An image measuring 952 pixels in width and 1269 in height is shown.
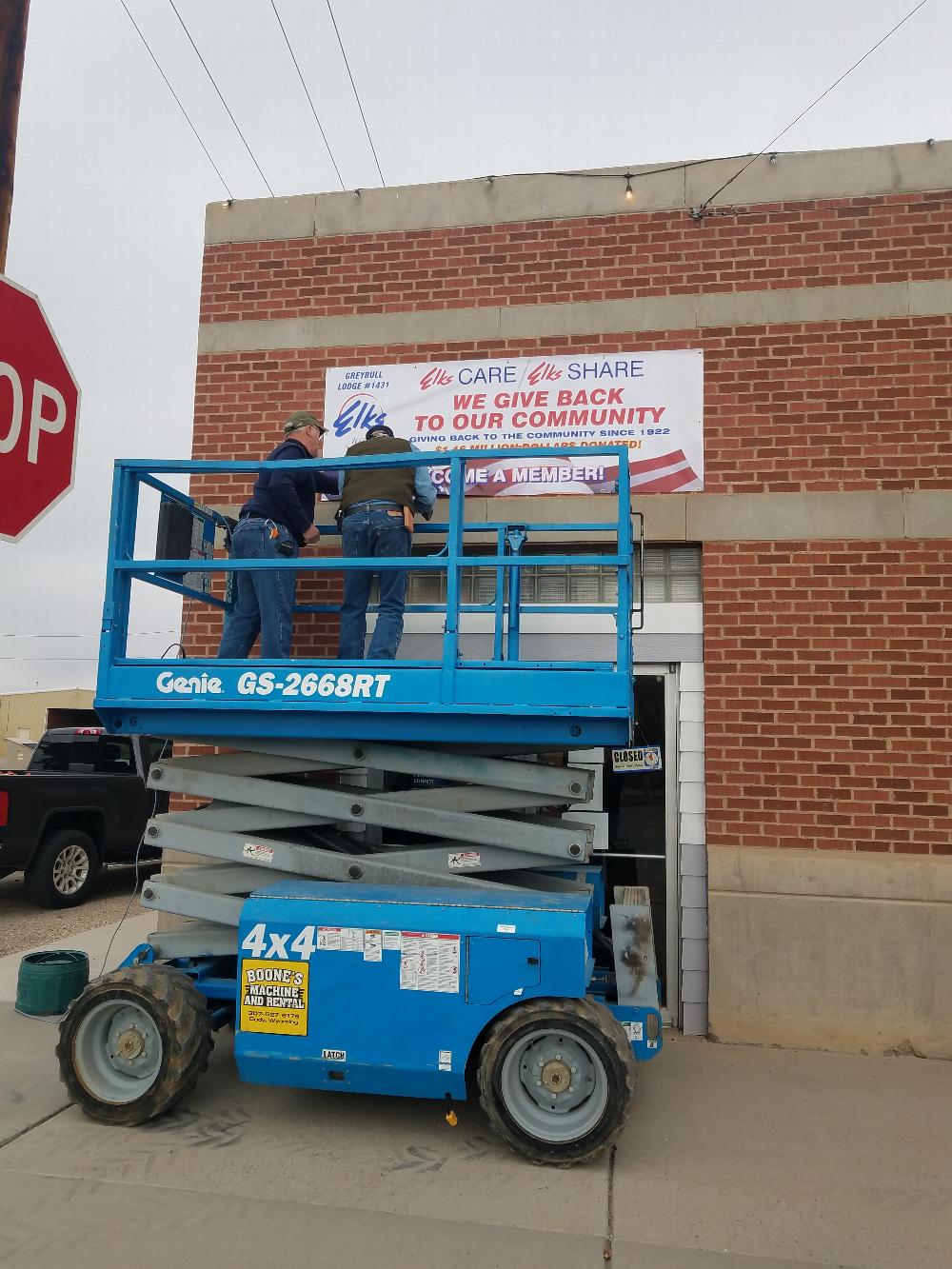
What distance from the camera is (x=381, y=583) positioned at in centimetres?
578

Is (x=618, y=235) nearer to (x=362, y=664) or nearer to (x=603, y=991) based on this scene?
(x=362, y=664)

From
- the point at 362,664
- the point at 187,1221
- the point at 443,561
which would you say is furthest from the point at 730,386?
the point at 187,1221

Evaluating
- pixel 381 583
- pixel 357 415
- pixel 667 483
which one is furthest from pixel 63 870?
pixel 667 483

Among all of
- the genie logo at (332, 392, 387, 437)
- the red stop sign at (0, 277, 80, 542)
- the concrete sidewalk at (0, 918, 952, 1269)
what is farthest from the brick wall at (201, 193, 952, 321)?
the concrete sidewalk at (0, 918, 952, 1269)

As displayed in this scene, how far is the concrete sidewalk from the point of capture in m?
3.66

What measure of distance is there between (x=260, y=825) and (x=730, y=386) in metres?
4.37

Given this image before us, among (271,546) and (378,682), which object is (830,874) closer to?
(378,682)

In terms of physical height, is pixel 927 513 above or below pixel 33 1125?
above

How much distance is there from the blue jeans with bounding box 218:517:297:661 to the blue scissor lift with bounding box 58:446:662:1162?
45 cm

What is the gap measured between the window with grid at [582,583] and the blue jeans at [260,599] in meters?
1.39

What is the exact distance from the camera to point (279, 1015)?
15.3ft

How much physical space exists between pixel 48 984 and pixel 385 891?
306cm

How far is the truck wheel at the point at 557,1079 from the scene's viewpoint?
4359 mm

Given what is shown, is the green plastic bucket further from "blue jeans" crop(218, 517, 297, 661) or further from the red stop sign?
the red stop sign
